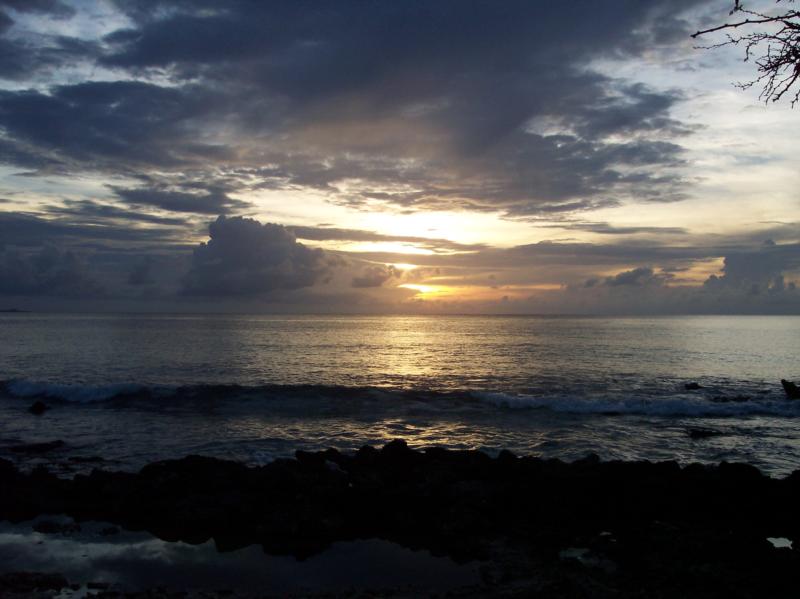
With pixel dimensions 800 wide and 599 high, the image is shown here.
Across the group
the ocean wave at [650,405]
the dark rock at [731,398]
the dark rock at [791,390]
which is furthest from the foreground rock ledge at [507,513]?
the dark rock at [791,390]

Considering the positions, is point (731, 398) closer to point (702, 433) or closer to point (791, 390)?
point (791, 390)

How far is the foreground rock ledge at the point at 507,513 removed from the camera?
372 inches

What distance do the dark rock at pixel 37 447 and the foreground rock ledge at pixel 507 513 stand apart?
4473 millimetres

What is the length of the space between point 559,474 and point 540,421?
39.3 ft

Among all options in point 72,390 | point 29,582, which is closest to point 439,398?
point 72,390

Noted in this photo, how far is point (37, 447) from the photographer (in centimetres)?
1983

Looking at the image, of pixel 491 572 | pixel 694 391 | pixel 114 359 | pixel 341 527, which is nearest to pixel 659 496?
pixel 491 572

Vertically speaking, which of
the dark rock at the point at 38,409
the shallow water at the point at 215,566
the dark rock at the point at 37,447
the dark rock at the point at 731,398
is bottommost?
the dark rock at the point at 38,409

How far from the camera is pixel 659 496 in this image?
1297 cm

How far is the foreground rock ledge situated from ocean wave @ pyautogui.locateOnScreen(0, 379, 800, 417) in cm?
1522

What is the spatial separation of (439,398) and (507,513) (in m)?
21.5

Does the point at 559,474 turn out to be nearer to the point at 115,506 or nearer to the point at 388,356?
the point at 115,506

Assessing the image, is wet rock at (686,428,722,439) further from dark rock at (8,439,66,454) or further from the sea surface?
dark rock at (8,439,66,454)

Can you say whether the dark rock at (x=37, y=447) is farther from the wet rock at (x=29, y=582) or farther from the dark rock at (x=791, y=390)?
the dark rock at (x=791, y=390)
